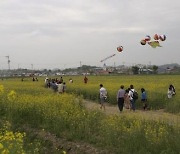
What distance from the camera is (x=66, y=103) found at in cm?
2119

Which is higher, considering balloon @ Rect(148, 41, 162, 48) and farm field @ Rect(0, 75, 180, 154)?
balloon @ Rect(148, 41, 162, 48)

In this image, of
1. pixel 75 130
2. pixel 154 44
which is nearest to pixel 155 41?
pixel 154 44

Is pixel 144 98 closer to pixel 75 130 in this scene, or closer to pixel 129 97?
pixel 129 97

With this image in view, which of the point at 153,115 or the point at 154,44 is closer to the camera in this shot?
the point at 154,44

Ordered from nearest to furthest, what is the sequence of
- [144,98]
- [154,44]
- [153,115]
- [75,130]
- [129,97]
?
[75,130]
[154,44]
[153,115]
[129,97]
[144,98]

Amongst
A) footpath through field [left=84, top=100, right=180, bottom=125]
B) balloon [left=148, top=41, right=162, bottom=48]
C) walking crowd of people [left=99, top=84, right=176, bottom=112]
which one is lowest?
footpath through field [left=84, top=100, right=180, bottom=125]

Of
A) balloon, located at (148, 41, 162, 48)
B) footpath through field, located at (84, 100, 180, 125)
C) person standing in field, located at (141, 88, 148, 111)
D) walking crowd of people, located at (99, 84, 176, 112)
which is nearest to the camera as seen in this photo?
footpath through field, located at (84, 100, 180, 125)

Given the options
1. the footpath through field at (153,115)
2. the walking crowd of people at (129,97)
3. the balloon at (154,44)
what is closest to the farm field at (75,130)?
the footpath through field at (153,115)

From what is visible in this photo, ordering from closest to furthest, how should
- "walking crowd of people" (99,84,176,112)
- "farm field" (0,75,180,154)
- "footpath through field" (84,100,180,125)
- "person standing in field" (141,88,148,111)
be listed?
"farm field" (0,75,180,154)
"footpath through field" (84,100,180,125)
"walking crowd of people" (99,84,176,112)
"person standing in field" (141,88,148,111)

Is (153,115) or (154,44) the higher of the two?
(154,44)

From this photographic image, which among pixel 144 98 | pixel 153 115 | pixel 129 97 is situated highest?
pixel 129 97

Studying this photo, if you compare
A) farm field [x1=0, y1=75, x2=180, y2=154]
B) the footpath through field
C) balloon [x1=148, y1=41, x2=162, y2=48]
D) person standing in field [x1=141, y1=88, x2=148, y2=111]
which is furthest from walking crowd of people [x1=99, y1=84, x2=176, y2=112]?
balloon [x1=148, y1=41, x2=162, y2=48]

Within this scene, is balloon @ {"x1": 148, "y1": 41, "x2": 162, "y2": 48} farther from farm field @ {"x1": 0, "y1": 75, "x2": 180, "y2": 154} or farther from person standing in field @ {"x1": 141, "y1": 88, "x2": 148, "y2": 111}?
person standing in field @ {"x1": 141, "y1": 88, "x2": 148, "y2": 111}

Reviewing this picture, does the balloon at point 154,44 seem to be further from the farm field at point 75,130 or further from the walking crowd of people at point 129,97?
the farm field at point 75,130
